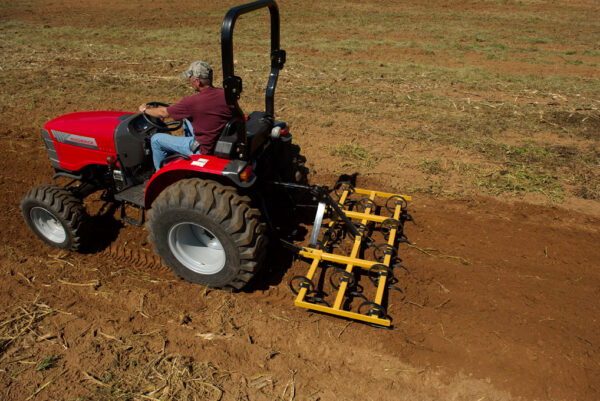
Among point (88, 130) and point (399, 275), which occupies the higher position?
point (88, 130)

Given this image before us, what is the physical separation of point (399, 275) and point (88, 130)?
3.52 metres

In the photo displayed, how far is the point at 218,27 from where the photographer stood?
14617 mm

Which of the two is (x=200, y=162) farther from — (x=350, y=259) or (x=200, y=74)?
(x=350, y=259)

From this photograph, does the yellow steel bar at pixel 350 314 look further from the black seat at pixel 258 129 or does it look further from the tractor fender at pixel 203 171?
the black seat at pixel 258 129

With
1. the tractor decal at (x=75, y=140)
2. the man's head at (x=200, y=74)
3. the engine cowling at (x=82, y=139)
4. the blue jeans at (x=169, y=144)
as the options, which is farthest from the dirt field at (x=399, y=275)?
the man's head at (x=200, y=74)

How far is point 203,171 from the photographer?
358 cm

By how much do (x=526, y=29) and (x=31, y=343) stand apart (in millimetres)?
16378

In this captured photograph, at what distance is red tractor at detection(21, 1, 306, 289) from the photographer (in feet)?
11.4

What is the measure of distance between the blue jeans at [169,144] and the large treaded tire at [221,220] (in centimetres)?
53

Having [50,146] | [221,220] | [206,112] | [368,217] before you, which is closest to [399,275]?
[368,217]

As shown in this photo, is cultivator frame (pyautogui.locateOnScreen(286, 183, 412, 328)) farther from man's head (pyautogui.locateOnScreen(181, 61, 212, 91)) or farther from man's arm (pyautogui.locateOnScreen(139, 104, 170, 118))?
man's arm (pyautogui.locateOnScreen(139, 104, 170, 118))

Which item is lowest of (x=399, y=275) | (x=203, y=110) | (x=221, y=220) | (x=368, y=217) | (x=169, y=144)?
(x=399, y=275)

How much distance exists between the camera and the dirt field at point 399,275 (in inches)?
127

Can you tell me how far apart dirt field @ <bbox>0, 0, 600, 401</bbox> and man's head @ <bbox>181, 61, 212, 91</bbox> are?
1848 millimetres
